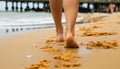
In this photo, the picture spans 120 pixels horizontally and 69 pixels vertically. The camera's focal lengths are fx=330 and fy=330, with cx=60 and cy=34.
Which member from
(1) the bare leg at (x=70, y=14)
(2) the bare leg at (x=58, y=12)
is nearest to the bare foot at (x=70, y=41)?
(1) the bare leg at (x=70, y=14)

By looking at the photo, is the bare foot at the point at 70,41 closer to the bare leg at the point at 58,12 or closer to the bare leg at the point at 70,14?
the bare leg at the point at 70,14

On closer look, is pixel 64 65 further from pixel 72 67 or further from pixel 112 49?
pixel 112 49

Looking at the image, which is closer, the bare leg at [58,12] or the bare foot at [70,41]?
the bare foot at [70,41]

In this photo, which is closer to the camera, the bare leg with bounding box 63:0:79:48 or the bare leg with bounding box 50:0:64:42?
the bare leg with bounding box 63:0:79:48

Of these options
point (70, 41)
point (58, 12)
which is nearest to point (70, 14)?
point (70, 41)

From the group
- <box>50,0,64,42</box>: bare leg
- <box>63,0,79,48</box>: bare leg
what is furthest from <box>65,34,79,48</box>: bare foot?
<box>50,0,64,42</box>: bare leg

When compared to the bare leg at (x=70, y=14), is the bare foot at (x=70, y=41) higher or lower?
lower

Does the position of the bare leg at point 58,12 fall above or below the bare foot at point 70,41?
above

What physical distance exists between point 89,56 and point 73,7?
475mm

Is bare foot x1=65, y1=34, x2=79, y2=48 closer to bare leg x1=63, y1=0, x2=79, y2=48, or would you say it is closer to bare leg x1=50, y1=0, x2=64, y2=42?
bare leg x1=63, y1=0, x2=79, y2=48

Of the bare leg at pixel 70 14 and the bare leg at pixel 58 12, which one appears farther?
the bare leg at pixel 58 12

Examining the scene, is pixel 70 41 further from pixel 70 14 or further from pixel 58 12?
pixel 58 12

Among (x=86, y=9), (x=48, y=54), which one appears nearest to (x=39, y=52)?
(x=48, y=54)

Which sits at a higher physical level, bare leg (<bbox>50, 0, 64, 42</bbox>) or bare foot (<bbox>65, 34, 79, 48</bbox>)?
bare leg (<bbox>50, 0, 64, 42</bbox>)
